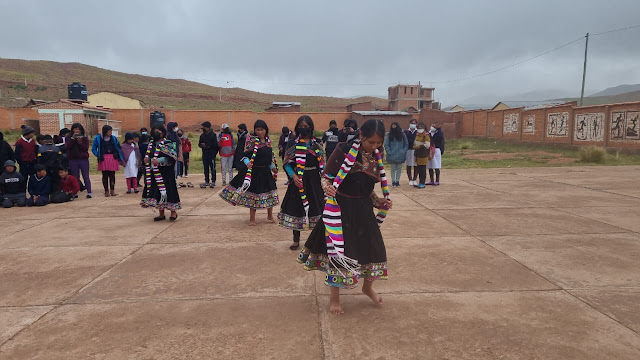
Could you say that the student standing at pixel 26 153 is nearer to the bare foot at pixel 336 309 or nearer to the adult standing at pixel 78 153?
the adult standing at pixel 78 153

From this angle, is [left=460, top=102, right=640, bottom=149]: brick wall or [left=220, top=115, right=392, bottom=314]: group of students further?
[left=460, top=102, right=640, bottom=149]: brick wall

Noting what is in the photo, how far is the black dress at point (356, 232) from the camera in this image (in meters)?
3.38

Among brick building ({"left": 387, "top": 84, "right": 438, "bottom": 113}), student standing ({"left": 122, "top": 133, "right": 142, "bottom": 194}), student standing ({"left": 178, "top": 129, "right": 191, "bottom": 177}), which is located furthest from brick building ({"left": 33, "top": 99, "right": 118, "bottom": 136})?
brick building ({"left": 387, "top": 84, "right": 438, "bottom": 113})

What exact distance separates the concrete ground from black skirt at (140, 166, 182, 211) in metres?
0.38

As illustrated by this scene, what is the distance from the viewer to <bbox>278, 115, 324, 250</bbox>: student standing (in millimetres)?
5176

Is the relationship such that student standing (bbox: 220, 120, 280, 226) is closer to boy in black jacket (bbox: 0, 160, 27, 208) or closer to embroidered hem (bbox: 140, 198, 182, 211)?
embroidered hem (bbox: 140, 198, 182, 211)

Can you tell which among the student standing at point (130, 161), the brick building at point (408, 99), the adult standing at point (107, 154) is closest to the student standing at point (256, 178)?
the adult standing at point (107, 154)

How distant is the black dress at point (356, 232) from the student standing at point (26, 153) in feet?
28.0

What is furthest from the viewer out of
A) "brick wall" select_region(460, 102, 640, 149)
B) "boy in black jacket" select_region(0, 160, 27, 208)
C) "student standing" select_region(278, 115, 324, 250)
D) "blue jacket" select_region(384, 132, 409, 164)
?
"brick wall" select_region(460, 102, 640, 149)

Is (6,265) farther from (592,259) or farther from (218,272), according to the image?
(592,259)

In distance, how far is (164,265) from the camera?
15.5 feet

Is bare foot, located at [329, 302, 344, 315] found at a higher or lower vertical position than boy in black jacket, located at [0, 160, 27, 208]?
lower

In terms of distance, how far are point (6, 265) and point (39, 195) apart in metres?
4.76

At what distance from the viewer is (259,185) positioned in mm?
6633
